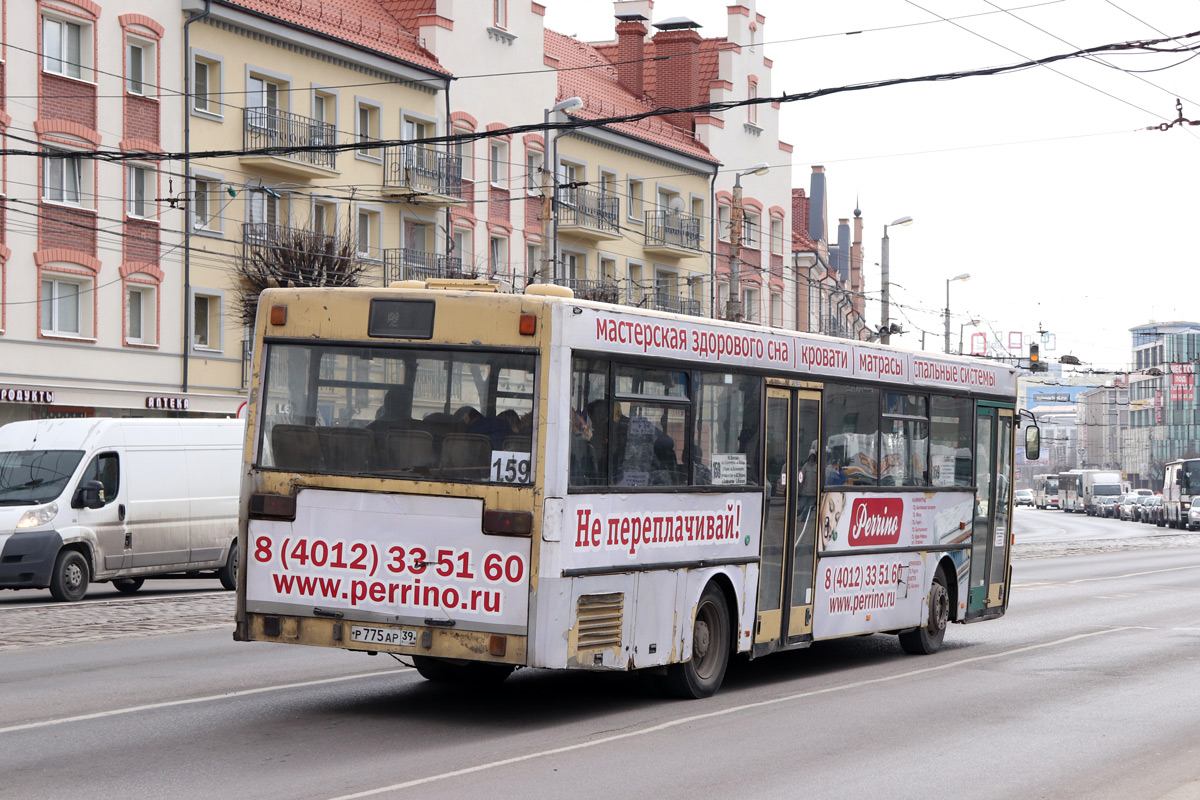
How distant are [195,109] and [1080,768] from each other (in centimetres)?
3238

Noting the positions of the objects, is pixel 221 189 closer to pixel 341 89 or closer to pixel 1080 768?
pixel 341 89

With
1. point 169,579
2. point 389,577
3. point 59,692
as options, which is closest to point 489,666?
point 389,577

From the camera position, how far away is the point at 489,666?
12523mm

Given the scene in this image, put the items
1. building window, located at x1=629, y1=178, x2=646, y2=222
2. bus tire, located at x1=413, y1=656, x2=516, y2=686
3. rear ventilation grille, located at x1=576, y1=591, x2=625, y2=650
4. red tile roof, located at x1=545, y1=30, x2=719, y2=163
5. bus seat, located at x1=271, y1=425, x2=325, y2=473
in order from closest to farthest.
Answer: rear ventilation grille, located at x1=576, y1=591, x2=625, y2=650
bus seat, located at x1=271, y1=425, x2=325, y2=473
bus tire, located at x1=413, y1=656, x2=516, y2=686
red tile roof, located at x1=545, y1=30, x2=719, y2=163
building window, located at x1=629, y1=178, x2=646, y2=222

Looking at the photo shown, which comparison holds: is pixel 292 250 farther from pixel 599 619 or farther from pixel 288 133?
pixel 599 619

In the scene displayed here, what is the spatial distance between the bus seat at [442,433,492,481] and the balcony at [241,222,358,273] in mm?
28520

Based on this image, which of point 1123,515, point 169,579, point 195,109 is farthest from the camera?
point 1123,515

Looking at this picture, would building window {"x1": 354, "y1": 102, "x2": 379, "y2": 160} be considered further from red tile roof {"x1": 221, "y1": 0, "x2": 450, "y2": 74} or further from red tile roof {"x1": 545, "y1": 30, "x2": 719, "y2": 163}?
red tile roof {"x1": 545, "y1": 30, "x2": 719, "y2": 163}

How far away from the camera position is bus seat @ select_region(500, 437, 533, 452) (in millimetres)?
10547

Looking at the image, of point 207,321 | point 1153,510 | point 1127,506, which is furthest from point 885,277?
point 1127,506

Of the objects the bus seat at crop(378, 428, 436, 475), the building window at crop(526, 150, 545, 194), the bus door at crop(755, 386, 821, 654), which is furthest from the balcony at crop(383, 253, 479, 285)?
the bus seat at crop(378, 428, 436, 475)

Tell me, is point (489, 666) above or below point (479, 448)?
below

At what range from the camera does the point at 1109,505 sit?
103812 mm

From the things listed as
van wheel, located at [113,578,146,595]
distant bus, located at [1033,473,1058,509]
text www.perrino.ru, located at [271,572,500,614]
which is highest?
text www.perrino.ru, located at [271,572,500,614]
